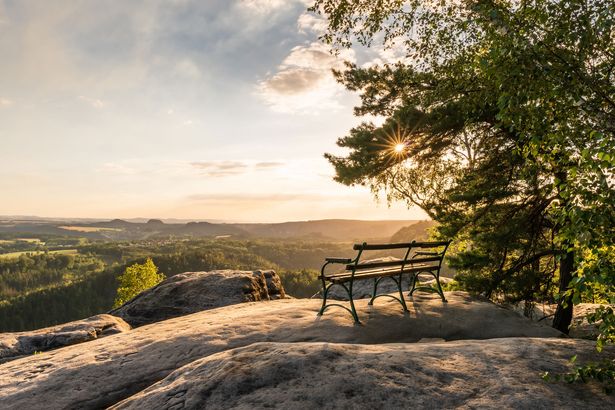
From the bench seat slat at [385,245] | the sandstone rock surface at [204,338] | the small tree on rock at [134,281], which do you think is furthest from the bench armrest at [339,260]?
the small tree on rock at [134,281]

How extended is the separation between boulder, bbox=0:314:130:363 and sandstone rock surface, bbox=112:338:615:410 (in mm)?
6148

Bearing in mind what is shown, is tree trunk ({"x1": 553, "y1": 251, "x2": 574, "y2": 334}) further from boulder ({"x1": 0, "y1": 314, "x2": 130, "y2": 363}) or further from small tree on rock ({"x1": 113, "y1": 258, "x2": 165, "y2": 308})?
small tree on rock ({"x1": 113, "y1": 258, "x2": 165, "y2": 308})

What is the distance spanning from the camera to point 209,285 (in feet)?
44.0

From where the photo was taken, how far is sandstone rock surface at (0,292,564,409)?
5.78 meters

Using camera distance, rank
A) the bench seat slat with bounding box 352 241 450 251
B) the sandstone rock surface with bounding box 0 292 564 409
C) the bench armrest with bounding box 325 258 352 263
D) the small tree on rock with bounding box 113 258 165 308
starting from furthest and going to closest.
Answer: the small tree on rock with bounding box 113 258 165 308 < the bench armrest with bounding box 325 258 352 263 < the bench seat slat with bounding box 352 241 450 251 < the sandstone rock surface with bounding box 0 292 564 409

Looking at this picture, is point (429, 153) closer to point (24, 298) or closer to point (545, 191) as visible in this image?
point (545, 191)

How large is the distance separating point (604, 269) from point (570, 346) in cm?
228

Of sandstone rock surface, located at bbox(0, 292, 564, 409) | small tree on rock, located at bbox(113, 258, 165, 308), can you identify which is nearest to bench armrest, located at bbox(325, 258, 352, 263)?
sandstone rock surface, located at bbox(0, 292, 564, 409)

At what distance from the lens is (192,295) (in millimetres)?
13117

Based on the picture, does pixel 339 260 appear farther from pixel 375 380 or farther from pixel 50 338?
pixel 50 338

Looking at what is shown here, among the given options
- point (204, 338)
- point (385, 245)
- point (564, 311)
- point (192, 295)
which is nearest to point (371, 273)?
point (385, 245)

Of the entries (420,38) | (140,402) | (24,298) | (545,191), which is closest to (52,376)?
(140,402)

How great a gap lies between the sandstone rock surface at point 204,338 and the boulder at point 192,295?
4262 millimetres

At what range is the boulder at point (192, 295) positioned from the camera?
12617 millimetres
